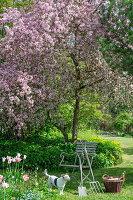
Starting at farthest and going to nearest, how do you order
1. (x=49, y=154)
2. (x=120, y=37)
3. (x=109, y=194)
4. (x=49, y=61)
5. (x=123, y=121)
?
(x=123, y=121) → (x=49, y=154) → (x=49, y=61) → (x=120, y=37) → (x=109, y=194)

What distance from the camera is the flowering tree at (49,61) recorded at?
24.0ft

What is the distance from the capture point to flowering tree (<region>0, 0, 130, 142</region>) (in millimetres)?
7305

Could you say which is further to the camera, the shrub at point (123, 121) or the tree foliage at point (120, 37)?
the shrub at point (123, 121)

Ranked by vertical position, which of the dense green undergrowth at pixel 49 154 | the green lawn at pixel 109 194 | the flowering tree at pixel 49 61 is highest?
the flowering tree at pixel 49 61

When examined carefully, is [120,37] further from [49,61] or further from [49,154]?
[49,154]

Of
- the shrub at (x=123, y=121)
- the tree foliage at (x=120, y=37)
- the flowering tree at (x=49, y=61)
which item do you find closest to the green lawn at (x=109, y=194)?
the flowering tree at (x=49, y=61)

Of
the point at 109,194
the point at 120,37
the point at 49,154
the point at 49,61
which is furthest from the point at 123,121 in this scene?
the point at 109,194

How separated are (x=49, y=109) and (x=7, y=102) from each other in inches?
68.0

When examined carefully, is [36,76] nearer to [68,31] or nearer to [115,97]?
[68,31]

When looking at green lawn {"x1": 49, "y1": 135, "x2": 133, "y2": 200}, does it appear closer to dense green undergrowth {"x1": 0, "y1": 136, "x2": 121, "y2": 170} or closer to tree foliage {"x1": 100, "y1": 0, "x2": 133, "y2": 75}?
dense green undergrowth {"x1": 0, "y1": 136, "x2": 121, "y2": 170}

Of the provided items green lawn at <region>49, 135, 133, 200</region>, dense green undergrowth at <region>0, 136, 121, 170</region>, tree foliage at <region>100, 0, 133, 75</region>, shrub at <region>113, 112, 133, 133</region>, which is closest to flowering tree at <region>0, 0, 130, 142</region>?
tree foliage at <region>100, 0, 133, 75</region>

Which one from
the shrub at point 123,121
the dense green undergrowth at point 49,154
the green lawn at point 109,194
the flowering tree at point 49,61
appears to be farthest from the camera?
the shrub at point 123,121

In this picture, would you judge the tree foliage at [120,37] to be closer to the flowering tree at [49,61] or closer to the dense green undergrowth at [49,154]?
the flowering tree at [49,61]

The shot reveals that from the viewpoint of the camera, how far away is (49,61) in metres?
8.03
